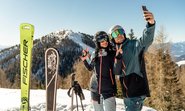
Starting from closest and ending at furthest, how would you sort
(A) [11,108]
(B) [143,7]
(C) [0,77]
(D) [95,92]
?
(B) [143,7] → (D) [95,92] → (A) [11,108] → (C) [0,77]

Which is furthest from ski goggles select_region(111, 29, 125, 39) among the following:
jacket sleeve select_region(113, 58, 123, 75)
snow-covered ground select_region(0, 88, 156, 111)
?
snow-covered ground select_region(0, 88, 156, 111)

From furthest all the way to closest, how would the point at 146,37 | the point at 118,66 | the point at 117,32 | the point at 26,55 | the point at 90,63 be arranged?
the point at 26,55
the point at 90,63
the point at 117,32
the point at 118,66
the point at 146,37

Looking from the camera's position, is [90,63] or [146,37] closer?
[146,37]

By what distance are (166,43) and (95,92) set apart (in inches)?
1163

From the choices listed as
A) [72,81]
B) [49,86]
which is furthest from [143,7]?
[49,86]

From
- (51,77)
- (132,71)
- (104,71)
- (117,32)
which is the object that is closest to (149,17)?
(117,32)

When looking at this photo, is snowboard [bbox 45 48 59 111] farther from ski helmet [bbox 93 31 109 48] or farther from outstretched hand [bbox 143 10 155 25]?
outstretched hand [bbox 143 10 155 25]

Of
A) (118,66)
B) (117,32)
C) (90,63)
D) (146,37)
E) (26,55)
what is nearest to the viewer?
(146,37)

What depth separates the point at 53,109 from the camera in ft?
24.5

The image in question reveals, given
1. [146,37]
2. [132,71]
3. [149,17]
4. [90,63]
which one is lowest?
[132,71]

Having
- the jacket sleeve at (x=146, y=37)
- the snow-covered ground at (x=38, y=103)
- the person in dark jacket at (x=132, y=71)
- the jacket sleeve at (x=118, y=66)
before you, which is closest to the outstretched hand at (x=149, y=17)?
the jacket sleeve at (x=146, y=37)

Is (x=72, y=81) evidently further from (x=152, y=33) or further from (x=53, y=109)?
(x=152, y=33)

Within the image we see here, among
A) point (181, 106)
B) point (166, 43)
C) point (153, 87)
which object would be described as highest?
point (166, 43)

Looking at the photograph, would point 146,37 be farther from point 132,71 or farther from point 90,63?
point 90,63
